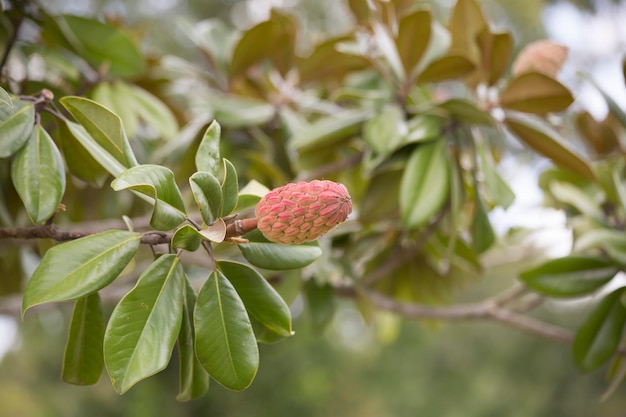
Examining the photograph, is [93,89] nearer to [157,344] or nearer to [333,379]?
[157,344]

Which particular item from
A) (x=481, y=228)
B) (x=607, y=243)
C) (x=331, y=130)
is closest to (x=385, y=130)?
(x=331, y=130)

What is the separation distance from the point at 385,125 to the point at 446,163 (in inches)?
4.1

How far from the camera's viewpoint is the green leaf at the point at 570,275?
86 centimetres

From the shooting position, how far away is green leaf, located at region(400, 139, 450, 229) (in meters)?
0.84

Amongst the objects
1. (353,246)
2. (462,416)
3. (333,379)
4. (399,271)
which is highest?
(353,246)

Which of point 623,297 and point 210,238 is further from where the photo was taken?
point 623,297

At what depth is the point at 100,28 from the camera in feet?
3.11

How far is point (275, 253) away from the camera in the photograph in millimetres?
564

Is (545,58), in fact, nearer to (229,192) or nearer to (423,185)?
(423,185)

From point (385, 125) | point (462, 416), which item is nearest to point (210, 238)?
point (385, 125)

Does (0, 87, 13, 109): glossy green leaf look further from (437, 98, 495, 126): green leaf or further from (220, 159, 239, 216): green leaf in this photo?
(437, 98, 495, 126): green leaf

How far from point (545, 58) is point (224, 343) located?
2.19 ft

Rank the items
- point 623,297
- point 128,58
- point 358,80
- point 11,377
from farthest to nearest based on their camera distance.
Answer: point 11,377 < point 358,80 < point 128,58 < point 623,297

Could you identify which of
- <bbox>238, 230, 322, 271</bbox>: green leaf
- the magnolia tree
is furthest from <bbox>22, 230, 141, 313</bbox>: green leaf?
<bbox>238, 230, 322, 271</bbox>: green leaf
